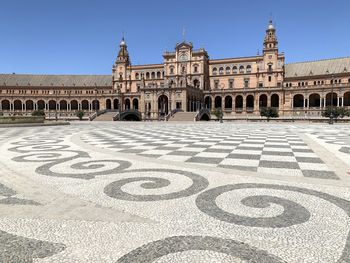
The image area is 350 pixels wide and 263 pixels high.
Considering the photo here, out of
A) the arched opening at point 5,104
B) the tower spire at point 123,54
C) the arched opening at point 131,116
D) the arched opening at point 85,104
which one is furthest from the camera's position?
the tower spire at point 123,54

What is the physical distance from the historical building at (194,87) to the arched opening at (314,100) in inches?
9.2

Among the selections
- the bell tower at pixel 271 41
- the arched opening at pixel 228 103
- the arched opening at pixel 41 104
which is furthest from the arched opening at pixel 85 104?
the bell tower at pixel 271 41

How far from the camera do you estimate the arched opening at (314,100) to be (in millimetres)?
67469

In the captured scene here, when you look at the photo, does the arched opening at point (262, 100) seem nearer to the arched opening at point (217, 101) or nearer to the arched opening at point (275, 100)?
the arched opening at point (275, 100)

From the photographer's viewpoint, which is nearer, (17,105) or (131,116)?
(131,116)

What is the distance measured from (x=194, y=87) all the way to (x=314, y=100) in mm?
32698

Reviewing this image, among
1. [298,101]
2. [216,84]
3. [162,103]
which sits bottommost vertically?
[162,103]

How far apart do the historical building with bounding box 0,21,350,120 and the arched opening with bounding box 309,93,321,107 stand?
0.23 meters

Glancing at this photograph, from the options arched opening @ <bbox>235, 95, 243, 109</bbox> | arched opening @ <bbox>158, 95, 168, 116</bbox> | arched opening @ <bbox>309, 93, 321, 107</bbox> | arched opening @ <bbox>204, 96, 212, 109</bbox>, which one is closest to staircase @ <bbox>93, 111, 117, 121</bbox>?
arched opening @ <bbox>158, 95, 168, 116</bbox>

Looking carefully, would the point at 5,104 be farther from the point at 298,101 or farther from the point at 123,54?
the point at 298,101

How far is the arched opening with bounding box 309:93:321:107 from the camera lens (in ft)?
221

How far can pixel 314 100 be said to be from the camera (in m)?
68.4

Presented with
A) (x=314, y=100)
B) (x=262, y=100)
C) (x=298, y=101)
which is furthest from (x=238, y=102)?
(x=314, y=100)

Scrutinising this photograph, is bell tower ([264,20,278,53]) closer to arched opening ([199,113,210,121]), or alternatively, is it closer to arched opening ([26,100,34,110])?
arched opening ([199,113,210,121])
